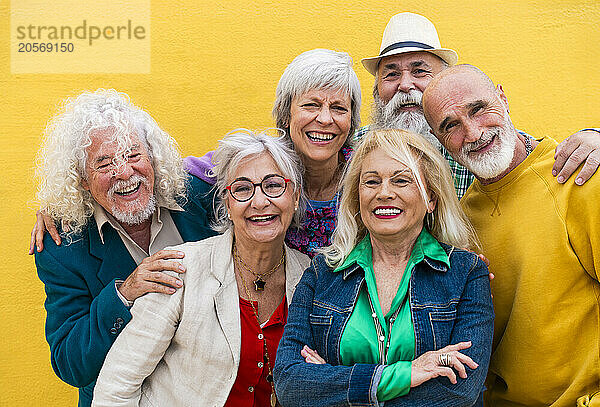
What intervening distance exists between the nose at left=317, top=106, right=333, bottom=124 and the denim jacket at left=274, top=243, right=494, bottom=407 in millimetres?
790

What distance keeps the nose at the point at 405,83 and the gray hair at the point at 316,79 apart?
→ 37cm

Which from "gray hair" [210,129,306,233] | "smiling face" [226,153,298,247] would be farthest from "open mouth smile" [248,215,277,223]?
"gray hair" [210,129,306,233]

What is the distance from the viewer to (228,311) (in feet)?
8.59

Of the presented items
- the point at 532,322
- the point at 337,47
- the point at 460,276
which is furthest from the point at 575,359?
the point at 337,47

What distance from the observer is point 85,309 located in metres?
2.88

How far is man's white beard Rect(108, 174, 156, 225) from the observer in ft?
9.39

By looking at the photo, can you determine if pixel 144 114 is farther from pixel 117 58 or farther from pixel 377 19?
pixel 377 19

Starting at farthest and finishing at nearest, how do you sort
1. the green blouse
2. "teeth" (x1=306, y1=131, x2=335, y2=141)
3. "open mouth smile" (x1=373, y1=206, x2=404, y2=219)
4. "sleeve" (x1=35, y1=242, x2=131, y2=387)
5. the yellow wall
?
the yellow wall < "teeth" (x1=306, y1=131, x2=335, y2=141) < "sleeve" (x1=35, y1=242, x2=131, y2=387) < "open mouth smile" (x1=373, y1=206, x2=404, y2=219) < the green blouse

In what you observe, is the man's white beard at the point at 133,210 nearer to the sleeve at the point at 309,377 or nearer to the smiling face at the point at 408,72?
the sleeve at the point at 309,377

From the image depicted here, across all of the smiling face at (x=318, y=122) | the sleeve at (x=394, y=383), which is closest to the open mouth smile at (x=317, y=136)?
the smiling face at (x=318, y=122)

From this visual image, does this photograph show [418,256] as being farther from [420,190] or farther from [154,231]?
[154,231]

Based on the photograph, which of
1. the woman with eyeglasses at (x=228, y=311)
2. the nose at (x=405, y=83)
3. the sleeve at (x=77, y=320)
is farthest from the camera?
the nose at (x=405, y=83)

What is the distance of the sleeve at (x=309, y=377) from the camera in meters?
2.11

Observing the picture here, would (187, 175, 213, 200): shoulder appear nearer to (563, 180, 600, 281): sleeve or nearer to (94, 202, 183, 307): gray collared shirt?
(94, 202, 183, 307): gray collared shirt
